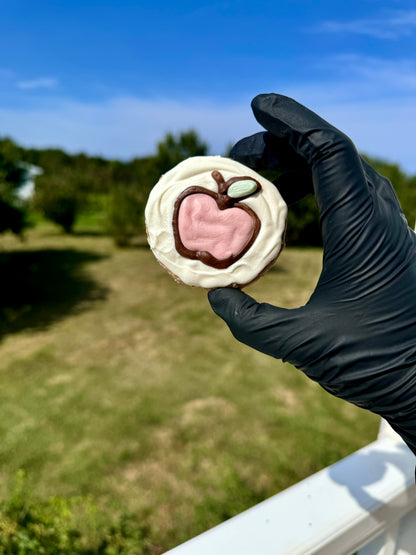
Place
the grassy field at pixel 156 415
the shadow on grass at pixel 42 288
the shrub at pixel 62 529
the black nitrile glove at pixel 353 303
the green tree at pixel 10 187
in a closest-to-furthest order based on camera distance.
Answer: the black nitrile glove at pixel 353 303, the shrub at pixel 62 529, the grassy field at pixel 156 415, the shadow on grass at pixel 42 288, the green tree at pixel 10 187

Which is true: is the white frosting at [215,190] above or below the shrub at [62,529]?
above

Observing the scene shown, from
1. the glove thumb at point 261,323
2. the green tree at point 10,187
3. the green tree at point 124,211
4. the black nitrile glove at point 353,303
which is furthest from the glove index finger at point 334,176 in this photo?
the green tree at point 124,211

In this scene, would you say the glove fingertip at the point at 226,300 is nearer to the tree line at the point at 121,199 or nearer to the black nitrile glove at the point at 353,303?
the black nitrile glove at the point at 353,303

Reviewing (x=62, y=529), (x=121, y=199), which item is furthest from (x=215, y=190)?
(x=121, y=199)

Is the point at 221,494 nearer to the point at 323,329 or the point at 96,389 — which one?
the point at 96,389

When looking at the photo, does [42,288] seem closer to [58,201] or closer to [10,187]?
[10,187]

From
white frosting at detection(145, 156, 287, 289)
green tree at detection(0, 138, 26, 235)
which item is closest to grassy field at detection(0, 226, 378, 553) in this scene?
green tree at detection(0, 138, 26, 235)

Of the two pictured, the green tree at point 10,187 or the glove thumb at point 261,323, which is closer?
the glove thumb at point 261,323
